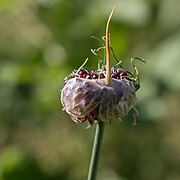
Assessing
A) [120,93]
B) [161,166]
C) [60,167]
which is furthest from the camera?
[161,166]

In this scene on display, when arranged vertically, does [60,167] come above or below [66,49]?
below

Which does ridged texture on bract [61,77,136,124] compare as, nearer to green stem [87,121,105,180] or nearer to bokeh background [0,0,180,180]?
green stem [87,121,105,180]

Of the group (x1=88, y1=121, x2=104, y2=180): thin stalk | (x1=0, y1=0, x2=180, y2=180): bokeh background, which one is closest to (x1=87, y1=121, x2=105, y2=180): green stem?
(x1=88, y1=121, x2=104, y2=180): thin stalk

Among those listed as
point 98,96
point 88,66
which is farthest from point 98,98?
point 88,66

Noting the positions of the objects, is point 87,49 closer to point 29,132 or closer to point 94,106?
point 29,132

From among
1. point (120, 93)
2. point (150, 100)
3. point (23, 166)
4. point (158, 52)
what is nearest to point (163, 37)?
point (158, 52)

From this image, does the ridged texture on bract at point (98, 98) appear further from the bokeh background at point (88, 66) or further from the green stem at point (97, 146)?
the bokeh background at point (88, 66)

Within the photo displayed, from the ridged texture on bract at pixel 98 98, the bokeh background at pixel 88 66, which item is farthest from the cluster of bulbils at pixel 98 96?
the bokeh background at pixel 88 66

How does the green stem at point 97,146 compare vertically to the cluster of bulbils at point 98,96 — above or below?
below
